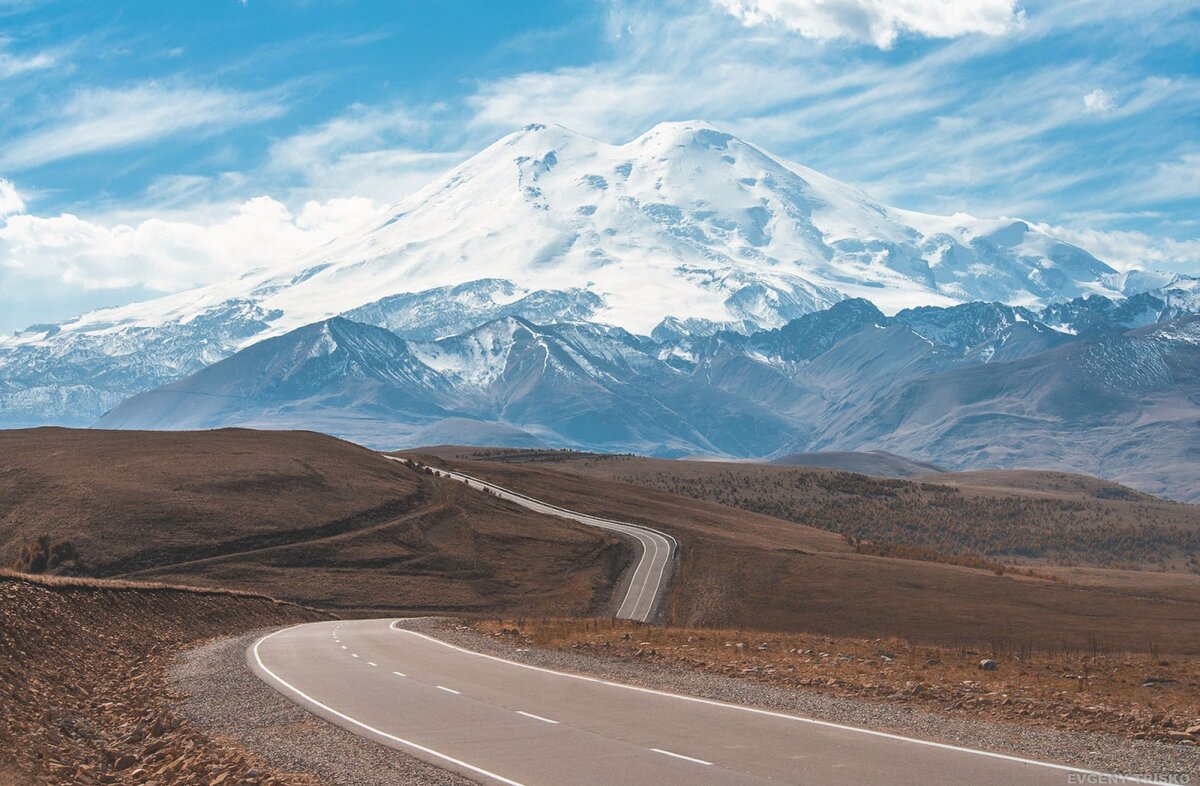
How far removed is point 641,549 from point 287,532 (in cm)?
2229

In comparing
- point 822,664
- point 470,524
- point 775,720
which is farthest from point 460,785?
point 470,524

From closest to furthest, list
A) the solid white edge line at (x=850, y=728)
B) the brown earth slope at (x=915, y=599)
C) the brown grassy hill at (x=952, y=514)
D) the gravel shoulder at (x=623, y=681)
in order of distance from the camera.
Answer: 1. the solid white edge line at (x=850, y=728)
2. the gravel shoulder at (x=623, y=681)
3. the brown earth slope at (x=915, y=599)
4. the brown grassy hill at (x=952, y=514)

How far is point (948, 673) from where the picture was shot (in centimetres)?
Answer: 2433

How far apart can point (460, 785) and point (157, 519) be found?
53.9 metres

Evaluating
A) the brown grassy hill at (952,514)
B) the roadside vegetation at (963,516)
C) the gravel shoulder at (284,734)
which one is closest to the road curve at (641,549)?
the gravel shoulder at (284,734)

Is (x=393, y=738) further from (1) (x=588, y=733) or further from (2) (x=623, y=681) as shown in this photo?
(2) (x=623, y=681)

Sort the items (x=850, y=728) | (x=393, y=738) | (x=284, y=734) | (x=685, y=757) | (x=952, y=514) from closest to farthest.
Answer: (x=685, y=757), (x=850, y=728), (x=393, y=738), (x=284, y=734), (x=952, y=514)

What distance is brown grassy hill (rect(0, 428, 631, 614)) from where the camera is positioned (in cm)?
5956

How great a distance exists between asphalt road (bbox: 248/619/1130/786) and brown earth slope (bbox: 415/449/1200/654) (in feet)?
57.5

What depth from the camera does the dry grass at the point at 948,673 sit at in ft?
63.2

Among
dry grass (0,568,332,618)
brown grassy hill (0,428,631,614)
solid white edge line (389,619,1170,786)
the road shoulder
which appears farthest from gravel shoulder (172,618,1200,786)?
brown grassy hill (0,428,631,614)

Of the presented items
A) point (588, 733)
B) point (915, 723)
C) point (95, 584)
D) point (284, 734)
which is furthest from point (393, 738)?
point (95, 584)

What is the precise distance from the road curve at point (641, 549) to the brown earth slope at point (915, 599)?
1.23 meters

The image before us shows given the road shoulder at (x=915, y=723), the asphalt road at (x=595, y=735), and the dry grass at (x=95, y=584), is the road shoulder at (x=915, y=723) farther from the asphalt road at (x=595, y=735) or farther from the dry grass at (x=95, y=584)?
the dry grass at (x=95, y=584)
